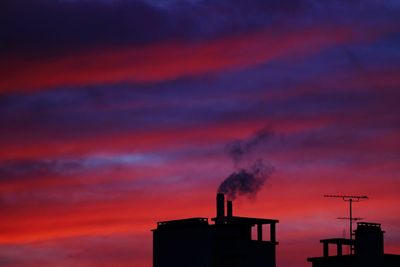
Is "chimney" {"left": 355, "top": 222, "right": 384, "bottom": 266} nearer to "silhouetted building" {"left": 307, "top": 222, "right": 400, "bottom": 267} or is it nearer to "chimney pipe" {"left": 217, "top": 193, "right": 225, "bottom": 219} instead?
"silhouetted building" {"left": 307, "top": 222, "right": 400, "bottom": 267}

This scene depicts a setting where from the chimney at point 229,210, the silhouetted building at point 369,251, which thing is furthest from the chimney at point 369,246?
the chimney at point 229,210

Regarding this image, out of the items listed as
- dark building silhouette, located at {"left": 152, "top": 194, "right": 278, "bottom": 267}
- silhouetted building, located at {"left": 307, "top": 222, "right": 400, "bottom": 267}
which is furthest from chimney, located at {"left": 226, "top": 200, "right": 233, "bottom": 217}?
silhouetted building, located at {"left": 307, "top": 222, "right": 400, "bottom": 267}

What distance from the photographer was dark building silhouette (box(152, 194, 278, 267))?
82.1 m

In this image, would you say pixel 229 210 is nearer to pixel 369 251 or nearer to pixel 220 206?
pixel 220 206

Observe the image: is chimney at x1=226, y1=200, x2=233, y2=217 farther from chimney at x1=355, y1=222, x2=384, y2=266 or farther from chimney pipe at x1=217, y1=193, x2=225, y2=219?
chimney at x1=355, y1=222, x2=384, y2=266

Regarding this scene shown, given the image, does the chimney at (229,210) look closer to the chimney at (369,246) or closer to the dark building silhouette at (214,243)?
the dark building silhouette at (214,243)

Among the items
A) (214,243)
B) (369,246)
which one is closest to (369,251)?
(369,246)

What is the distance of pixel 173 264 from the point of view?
3231 inches

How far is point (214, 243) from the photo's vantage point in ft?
273

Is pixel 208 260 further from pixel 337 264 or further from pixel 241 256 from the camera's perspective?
pixel 337 264

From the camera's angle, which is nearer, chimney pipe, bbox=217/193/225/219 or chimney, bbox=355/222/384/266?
chimney, bbox=355/222/384/266

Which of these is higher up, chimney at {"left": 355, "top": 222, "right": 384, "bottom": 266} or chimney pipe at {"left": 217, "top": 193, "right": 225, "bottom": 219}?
chimney pipe at {"left": 217, "top": 193, "right": 225, "bottom": 219}

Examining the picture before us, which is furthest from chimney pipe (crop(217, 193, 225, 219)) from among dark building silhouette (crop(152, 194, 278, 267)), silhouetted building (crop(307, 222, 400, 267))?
silhouetted building (crop(307, 222, 400, 267))

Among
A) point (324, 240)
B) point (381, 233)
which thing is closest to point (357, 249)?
point (381, 233)
